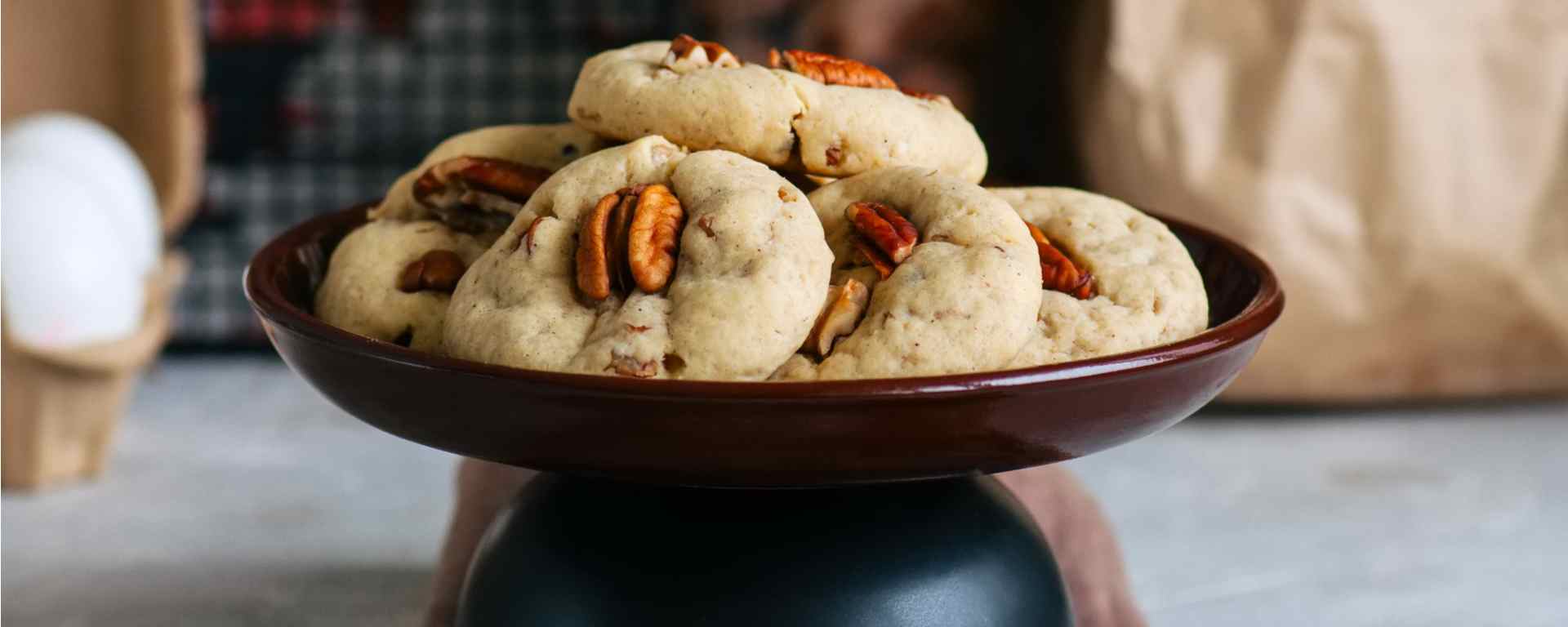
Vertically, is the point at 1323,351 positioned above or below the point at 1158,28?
below

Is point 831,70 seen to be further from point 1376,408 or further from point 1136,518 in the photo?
point 1376,408

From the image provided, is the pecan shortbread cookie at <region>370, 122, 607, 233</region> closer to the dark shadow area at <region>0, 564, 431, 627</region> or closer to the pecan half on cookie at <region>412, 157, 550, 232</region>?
the pecan half on cookie at <region>412, 157, 550, 232</region>

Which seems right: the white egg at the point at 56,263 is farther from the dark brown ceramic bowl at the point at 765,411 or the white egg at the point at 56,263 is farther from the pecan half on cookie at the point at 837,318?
the pecan half on cookie at the point at 837,318

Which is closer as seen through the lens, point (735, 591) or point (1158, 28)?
point (735, 591)

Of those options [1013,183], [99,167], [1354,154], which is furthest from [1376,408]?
[99,167]

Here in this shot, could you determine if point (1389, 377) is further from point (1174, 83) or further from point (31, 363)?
point (31, 363)

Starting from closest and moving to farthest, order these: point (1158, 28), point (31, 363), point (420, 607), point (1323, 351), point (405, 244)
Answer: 1. point (405, 244)
2. point (420, 607)
3. point (31, 363)
4. point (1158, 28)
5. point (1323, 351)

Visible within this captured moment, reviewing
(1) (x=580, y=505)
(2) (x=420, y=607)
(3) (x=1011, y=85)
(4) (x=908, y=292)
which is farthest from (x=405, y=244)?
(3) (x=1011, y=85)
